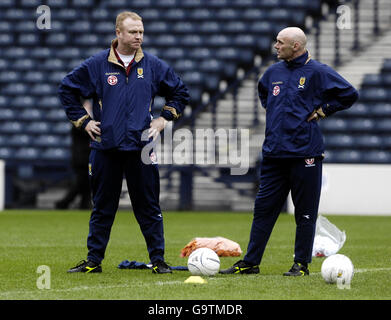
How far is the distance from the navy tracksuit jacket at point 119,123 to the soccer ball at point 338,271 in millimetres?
1465

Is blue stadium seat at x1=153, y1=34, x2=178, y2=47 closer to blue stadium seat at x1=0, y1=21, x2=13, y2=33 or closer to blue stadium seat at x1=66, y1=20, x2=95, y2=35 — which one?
blue stadium seat at x1=66, y1=20, x2=95, y2=35

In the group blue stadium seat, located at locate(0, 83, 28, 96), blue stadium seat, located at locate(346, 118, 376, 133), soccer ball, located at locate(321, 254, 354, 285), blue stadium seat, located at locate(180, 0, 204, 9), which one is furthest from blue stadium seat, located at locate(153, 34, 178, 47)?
soccer ball, located at locate(321, 254, 354, 285)

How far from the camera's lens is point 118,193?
7.01 meters

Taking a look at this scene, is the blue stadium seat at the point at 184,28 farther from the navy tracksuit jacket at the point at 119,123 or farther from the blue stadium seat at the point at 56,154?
the navy tracksuit jacket at the point at 119,123

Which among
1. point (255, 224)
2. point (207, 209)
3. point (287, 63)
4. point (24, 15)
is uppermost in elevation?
point (24, 15)

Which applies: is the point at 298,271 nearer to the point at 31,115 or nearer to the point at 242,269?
the point at 242,269

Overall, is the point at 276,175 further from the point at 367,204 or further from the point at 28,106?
the point at 28,106

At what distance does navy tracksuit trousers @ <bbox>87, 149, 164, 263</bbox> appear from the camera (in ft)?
22.6

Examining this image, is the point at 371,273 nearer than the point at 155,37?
Yes

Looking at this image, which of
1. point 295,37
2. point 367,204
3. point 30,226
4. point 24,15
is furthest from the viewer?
point 24,15

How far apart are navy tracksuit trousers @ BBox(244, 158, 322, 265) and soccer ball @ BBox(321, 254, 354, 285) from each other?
27.6 inches

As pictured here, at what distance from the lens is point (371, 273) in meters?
7.02

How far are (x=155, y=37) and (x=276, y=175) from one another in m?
14.4
